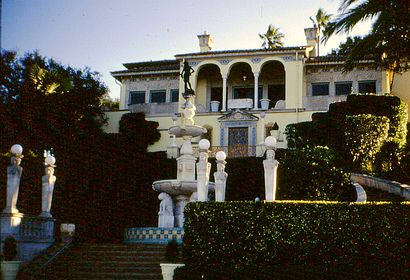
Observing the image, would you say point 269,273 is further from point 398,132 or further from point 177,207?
point 398,132

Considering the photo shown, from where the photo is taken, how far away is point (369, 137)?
2581 centimetres

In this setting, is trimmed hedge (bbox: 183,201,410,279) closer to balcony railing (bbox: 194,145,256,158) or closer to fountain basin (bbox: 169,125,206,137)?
fountain basin (bbox: 169,125,206,137)

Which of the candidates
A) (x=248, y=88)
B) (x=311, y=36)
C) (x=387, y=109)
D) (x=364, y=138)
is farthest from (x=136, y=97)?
(x=364, y=138)

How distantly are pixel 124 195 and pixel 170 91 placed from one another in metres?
14.6

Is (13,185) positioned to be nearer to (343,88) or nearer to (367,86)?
(343,88)

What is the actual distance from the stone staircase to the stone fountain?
1571mm

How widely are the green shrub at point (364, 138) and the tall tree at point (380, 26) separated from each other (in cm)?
376

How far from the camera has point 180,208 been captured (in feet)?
65.1

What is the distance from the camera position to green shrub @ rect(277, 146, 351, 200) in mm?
21766

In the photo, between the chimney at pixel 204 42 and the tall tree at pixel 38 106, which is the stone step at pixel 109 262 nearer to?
the tall tree at pixel 38 106

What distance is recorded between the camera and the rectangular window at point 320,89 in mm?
37875

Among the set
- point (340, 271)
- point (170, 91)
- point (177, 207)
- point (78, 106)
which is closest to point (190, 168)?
point (177, 207)

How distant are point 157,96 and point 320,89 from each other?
37.0 ft

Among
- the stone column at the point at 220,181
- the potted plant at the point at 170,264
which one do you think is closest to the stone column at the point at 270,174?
the stone column at the point at 220,181
